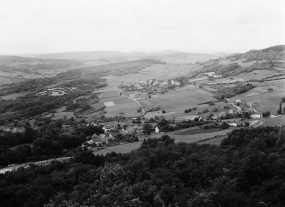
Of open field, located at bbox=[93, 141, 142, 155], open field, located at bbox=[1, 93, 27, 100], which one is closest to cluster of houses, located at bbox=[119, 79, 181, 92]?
open field, located at bbox=[1, 93, 27, 100]

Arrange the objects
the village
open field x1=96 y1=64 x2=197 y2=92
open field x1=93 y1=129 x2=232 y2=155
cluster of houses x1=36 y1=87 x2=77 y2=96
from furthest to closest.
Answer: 1. open field x1=96 y1=64 x2=197 y2=92
2. the village
3. cluster of houses x1=36 y1=87 x2=77 y2=96
4. open field x1=93 y1=129 x2=232 y2=155

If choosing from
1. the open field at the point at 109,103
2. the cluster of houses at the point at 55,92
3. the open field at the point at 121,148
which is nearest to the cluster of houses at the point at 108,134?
the open field at the point at 121,148

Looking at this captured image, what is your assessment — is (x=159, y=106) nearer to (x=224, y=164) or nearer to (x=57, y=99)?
(x=57, y=99)

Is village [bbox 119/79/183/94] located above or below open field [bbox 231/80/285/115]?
below

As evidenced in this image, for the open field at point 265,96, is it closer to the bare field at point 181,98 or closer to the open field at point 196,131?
the bare field at point 181,98

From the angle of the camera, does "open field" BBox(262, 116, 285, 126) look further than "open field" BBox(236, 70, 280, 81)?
No

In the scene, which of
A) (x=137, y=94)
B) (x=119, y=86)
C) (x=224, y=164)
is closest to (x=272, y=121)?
(x=224, y=164)

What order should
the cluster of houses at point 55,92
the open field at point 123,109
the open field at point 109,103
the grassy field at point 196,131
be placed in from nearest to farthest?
1. the grassy field at point 196,131
2. the open field at point 123,109
3. the open field at point 109,103
4. the cluster of houses at point 55,92

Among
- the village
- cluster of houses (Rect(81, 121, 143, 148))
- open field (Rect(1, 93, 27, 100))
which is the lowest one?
cluster of houses (Rect(81, 121, 143, 148))

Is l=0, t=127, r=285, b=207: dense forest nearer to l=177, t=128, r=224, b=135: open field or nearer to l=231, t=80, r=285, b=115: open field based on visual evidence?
l=177, t=128, r=224, b=135: open field
